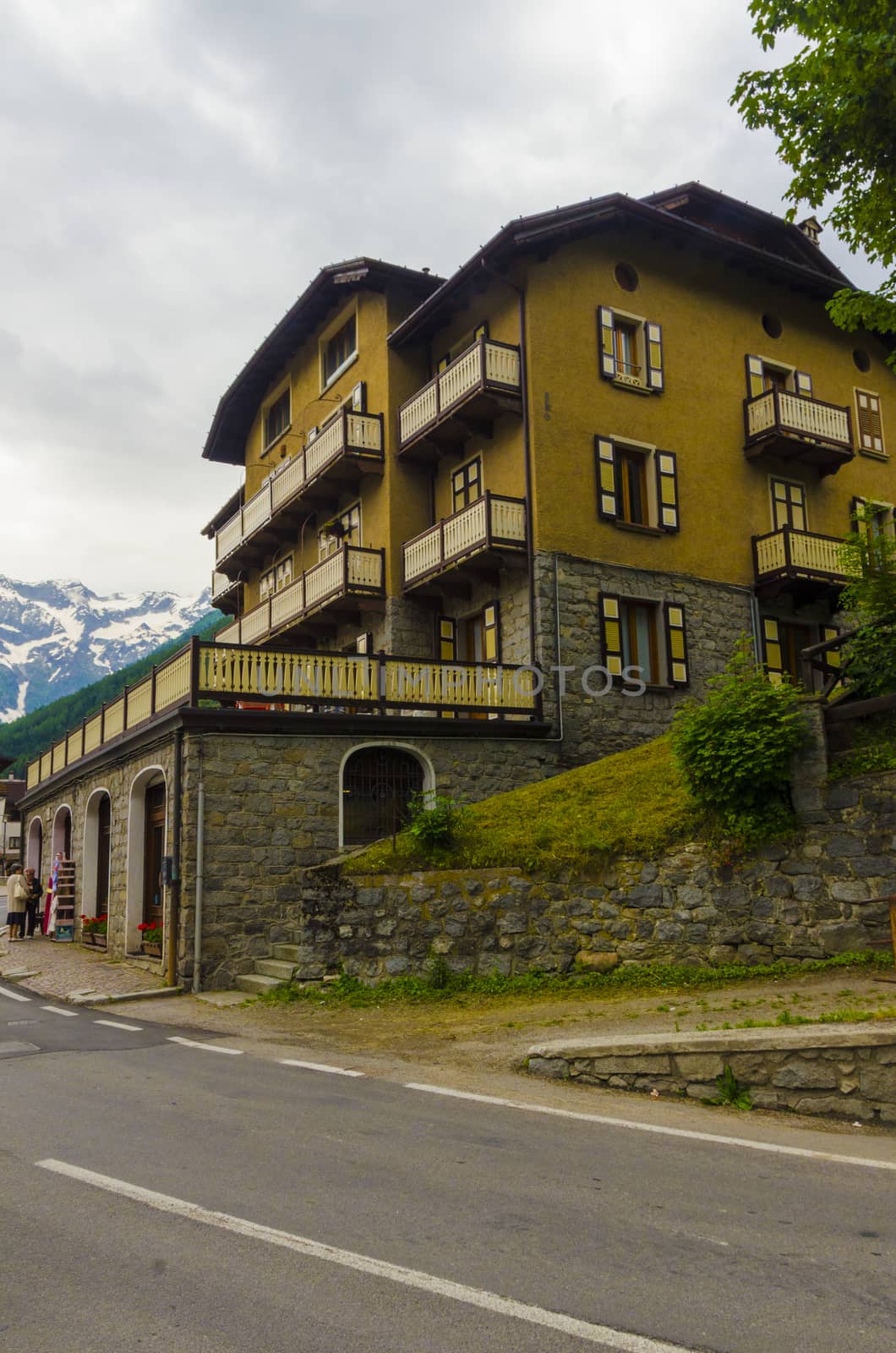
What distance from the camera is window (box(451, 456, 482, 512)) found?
22.1 meters

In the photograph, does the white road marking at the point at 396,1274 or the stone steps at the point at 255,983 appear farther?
the stone steps at the point at 255,983

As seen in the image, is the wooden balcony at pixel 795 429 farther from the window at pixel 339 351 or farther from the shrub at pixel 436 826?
the shrub at pixel 436 826

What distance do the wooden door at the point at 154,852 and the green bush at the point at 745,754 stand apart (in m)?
10.0

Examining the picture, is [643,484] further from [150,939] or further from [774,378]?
[150,939]

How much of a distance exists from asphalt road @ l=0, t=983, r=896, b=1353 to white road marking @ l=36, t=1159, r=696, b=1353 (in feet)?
0.04

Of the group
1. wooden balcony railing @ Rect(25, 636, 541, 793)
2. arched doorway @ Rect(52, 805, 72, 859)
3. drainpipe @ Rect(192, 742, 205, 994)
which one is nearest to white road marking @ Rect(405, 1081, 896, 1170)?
drainpipe @ Rect(192, 742, 205, 994)

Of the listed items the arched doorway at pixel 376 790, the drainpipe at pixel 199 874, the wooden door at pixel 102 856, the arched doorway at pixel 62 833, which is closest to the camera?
the drainpipe at pixel 199 874

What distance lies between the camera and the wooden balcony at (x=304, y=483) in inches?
913

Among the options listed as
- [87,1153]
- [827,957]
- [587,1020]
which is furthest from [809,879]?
[87,1153]

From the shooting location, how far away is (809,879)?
11.5 m

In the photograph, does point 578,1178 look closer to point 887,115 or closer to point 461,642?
point 887,115

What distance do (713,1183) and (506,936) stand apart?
718 cm

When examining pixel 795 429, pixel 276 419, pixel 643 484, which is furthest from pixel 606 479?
pixel 276 419

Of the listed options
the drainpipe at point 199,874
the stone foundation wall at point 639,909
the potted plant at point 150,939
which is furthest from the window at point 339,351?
the stone foundation wall at point 639,909
